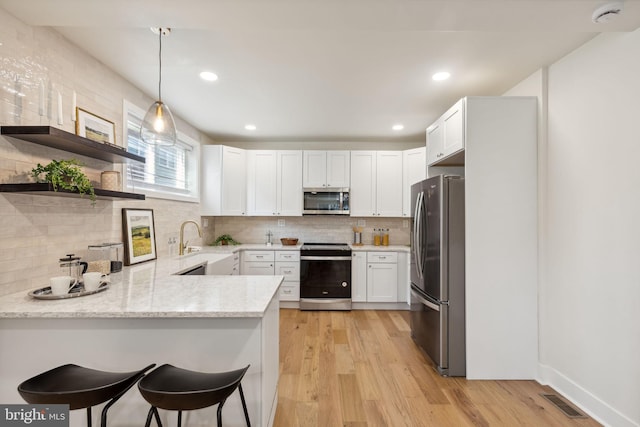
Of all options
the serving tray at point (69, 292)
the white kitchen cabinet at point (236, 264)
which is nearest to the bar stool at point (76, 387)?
the serving tray at point (69, 292)

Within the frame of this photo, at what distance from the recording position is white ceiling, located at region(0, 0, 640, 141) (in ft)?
→ 5.36

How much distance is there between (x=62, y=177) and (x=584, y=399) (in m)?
3.72

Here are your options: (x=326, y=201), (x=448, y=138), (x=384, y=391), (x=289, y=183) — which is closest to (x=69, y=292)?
(x=384, y=391)

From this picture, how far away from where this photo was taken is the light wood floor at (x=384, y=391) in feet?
6.74

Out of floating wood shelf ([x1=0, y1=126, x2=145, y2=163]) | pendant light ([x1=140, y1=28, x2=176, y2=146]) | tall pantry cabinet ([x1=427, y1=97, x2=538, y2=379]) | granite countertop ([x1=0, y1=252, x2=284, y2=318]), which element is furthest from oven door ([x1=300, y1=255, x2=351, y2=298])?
pendant light ([x1=140, y1=28, x2=176, y2=146])

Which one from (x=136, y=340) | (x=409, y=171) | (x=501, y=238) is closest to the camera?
(x=136, y=340)

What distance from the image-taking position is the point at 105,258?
7.65 ft

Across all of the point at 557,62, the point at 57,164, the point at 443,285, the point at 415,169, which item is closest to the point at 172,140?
the point at 57,164

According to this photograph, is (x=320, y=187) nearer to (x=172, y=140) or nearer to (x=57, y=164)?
(x=172, y=140)

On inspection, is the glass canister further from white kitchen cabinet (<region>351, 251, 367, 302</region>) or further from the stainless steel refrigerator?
white kitchen cabinet (<region>351, 251, 367, 302</region>)

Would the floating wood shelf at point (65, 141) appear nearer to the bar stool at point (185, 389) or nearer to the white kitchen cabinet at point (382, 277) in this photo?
the bar stool at point (185, 389)

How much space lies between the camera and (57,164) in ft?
5.89

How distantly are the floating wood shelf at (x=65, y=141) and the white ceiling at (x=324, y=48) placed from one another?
0.64m

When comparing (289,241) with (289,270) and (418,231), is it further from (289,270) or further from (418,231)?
(418,231)
